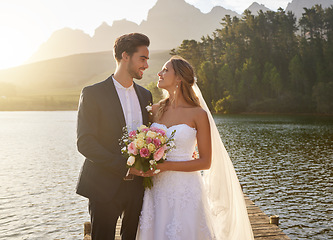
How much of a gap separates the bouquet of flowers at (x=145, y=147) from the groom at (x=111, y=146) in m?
0.13

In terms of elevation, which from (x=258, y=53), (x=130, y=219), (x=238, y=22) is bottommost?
(x=130, y=219)

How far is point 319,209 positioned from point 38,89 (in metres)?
185

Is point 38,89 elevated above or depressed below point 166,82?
above

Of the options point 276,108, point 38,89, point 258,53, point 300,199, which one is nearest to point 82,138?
point 300,199

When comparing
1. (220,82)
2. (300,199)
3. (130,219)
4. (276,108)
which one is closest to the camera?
(130,219)

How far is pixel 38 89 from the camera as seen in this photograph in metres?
179

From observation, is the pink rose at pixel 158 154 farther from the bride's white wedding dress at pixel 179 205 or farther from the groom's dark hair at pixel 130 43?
the groom's dark hair at pixel 130 43

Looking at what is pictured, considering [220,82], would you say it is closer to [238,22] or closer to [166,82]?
[238,22]

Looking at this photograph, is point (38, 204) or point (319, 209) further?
point (38, 204)

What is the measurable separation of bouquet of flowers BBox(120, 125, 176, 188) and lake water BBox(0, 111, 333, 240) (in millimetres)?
8143

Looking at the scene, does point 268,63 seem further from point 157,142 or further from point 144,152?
point 144,152

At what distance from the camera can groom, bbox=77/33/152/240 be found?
3.45 meters

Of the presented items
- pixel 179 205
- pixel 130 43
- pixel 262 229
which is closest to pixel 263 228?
pixel 262 229

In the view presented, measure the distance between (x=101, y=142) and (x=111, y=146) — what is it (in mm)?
122
